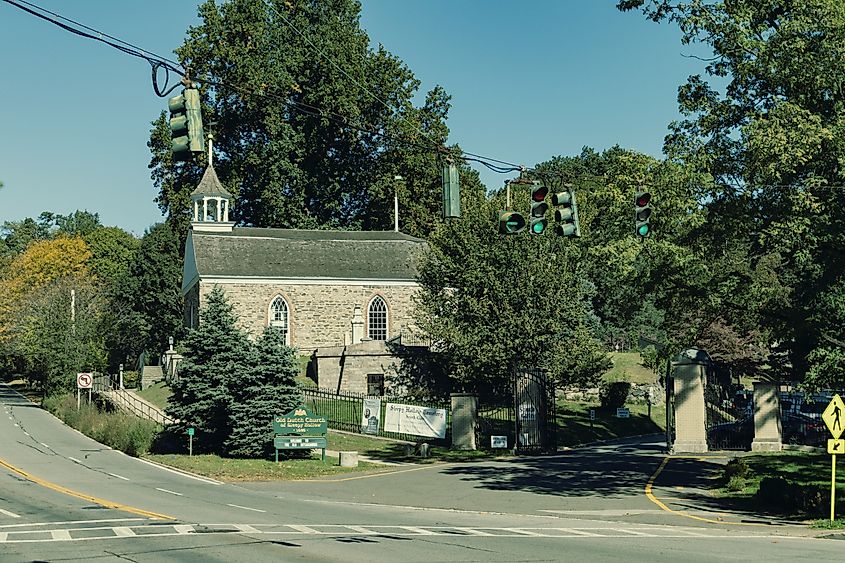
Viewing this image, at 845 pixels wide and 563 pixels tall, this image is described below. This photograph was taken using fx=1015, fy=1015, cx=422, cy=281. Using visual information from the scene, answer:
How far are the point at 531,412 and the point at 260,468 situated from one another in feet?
37.0

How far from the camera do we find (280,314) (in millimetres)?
64812

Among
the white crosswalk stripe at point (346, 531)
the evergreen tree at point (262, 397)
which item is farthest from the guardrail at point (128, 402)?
the white crosswalk stripe at point (346, 531)

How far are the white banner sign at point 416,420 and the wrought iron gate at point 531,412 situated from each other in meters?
3.96

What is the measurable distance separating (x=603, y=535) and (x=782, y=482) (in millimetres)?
7001

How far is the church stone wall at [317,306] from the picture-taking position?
6391 cm

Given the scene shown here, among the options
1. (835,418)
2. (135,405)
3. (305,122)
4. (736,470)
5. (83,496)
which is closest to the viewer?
(835,418)

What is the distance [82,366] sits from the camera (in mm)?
69938

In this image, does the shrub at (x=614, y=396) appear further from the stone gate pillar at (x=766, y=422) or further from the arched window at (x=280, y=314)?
the stone gate pillar at (x=766, y=422)

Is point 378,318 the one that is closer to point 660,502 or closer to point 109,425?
point 109,425

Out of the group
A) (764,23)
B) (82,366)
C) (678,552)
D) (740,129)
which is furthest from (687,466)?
(82,366)

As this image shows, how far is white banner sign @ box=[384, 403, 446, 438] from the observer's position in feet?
143

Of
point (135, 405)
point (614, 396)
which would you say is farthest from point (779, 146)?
point (135, 405)

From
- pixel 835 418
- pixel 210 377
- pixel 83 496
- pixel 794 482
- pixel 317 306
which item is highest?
pixel 317 306

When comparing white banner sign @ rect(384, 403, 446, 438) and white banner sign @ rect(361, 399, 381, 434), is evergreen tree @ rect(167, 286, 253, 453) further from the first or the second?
white banner sign @ rect(384, 403, 446, 438)
